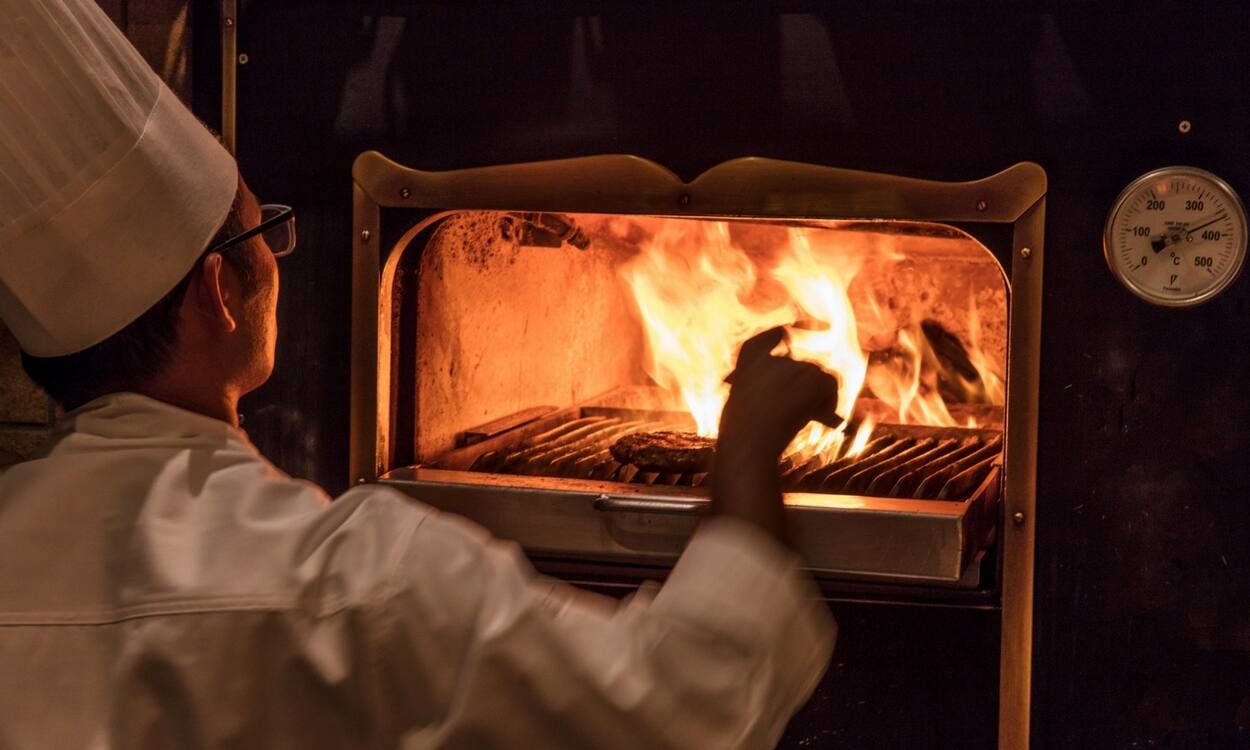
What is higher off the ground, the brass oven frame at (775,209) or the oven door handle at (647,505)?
the brass oven frame at (775,209)

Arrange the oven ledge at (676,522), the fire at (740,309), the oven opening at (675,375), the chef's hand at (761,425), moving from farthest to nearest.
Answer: the fire at (740,309) → the oven opening at (675,375) → the oven ledge at (676,522) → the chef's hand at (761,425)

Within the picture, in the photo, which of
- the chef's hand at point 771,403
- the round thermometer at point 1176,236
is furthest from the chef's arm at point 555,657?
the round thermometer at point 1176,236

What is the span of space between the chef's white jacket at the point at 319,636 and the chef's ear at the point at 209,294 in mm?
180

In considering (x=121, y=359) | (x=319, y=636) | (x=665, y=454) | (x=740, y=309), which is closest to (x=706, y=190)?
(x=665, y=454)

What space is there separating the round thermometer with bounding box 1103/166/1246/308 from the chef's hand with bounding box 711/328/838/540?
74cm

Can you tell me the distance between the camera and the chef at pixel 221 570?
0.98 meters

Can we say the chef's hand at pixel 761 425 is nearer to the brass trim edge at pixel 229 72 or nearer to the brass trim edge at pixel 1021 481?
the brass trim edge at pixel 1021 481

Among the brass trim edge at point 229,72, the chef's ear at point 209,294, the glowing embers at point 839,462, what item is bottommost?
the glowing embers at point 839,462

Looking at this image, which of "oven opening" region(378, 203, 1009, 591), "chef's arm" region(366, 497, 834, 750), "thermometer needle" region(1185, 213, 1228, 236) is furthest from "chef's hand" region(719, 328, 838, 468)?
"thermometer needle" region(1185, 213, 1228, 236)

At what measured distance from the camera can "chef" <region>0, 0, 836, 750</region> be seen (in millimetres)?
983

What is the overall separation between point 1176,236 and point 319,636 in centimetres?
124

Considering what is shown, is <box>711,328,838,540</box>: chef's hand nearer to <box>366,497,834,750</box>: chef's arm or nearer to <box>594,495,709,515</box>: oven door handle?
<box>366,497,834,750</box>: chef's arm

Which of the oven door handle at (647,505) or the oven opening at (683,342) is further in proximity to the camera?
the oven opening at (683,342)

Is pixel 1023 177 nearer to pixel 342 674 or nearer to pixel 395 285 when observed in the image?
pixel 395 285
